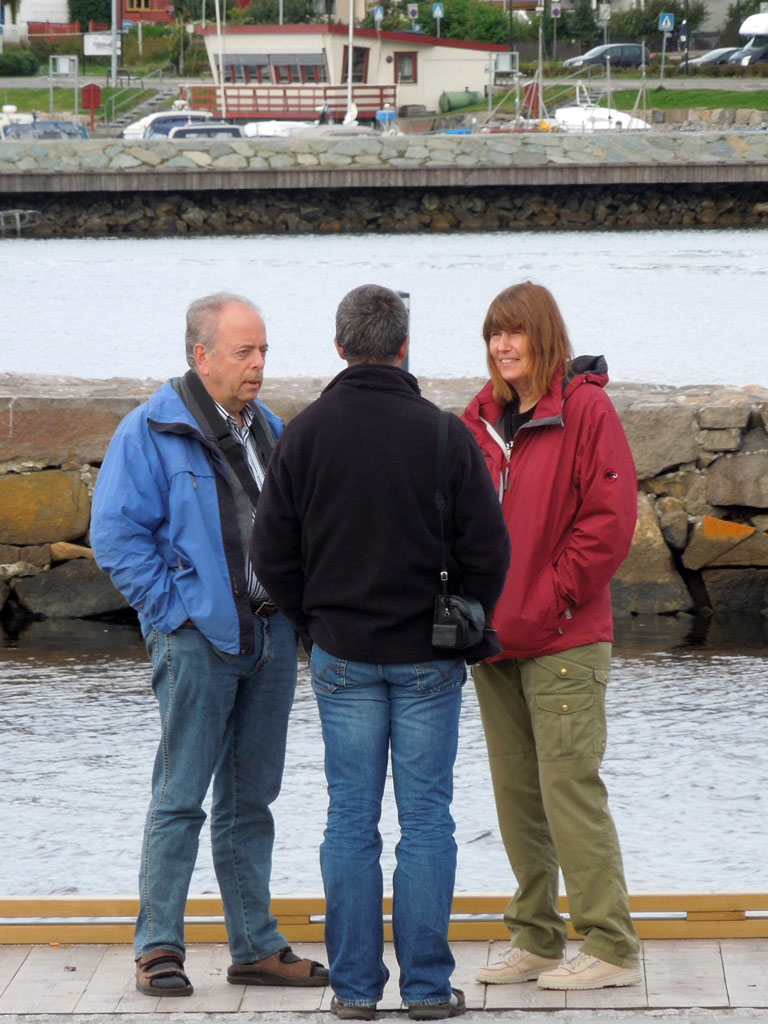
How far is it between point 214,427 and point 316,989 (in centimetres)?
106

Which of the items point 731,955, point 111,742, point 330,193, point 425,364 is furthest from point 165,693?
point 330,193

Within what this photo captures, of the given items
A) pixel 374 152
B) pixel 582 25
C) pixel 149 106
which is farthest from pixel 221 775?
pixel 582 25

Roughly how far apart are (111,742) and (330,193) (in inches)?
894

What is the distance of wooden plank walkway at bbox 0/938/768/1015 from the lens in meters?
2.71

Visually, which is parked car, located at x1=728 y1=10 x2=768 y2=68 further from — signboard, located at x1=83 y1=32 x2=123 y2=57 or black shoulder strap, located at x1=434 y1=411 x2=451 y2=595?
black shoulder strap, located at x1=434 y1=411 x2=451 y2=595

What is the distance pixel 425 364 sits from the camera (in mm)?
11000

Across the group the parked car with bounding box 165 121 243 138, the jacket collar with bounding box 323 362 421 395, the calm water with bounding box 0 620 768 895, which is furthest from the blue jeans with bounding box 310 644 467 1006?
the parked car with bounding box 165 121 243 138

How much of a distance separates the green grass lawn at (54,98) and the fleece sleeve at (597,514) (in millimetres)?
45823

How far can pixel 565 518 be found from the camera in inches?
113

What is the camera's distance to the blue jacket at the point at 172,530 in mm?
2832

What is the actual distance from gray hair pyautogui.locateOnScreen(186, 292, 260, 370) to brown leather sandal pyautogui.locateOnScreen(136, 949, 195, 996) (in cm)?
109

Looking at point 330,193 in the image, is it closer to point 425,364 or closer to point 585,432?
point 425,364

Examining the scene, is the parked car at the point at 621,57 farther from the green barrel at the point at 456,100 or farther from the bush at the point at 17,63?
the bush at the point at 17,63

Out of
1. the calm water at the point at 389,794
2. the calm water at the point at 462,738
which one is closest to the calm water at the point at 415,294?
the calm water at the point at 462,738
